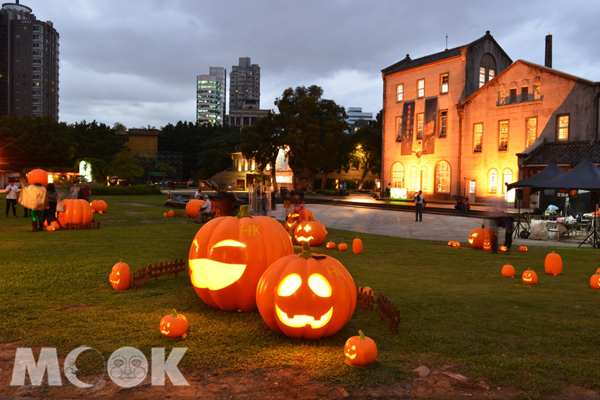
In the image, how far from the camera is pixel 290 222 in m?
12.3

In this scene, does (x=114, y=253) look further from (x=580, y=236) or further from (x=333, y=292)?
(x=580, y=236)

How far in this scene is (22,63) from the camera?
120 m

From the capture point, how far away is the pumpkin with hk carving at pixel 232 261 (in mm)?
5324

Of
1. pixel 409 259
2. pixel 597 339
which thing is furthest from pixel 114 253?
pixel 597 339

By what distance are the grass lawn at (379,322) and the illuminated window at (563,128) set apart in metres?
25.9

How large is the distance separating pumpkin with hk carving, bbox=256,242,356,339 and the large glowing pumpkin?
1164cm

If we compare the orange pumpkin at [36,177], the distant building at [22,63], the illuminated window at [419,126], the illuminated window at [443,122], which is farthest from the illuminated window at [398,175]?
the distant building at [22,63]

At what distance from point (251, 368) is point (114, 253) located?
6.93 meters

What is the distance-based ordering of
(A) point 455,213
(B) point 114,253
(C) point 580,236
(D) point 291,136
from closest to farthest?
(B) point 114,253 → (C) point 580,236 → (A) point 455,213 → (D) point 291,136

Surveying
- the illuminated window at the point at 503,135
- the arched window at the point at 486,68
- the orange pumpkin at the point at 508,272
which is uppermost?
the arched window at the point at 486,68

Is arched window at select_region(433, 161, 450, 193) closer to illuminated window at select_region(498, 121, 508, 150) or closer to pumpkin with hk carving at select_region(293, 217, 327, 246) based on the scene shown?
illuminated window at select_region(498, 121, 508, 150)

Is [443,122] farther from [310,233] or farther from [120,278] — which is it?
[120,278]

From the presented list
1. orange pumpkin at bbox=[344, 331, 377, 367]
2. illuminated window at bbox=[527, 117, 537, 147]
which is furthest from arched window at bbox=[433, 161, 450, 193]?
orange pumpkin at bbox=[344, 331, 377, 367]

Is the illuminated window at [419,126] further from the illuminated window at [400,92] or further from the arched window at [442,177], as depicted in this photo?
the arched window at [442,177]
